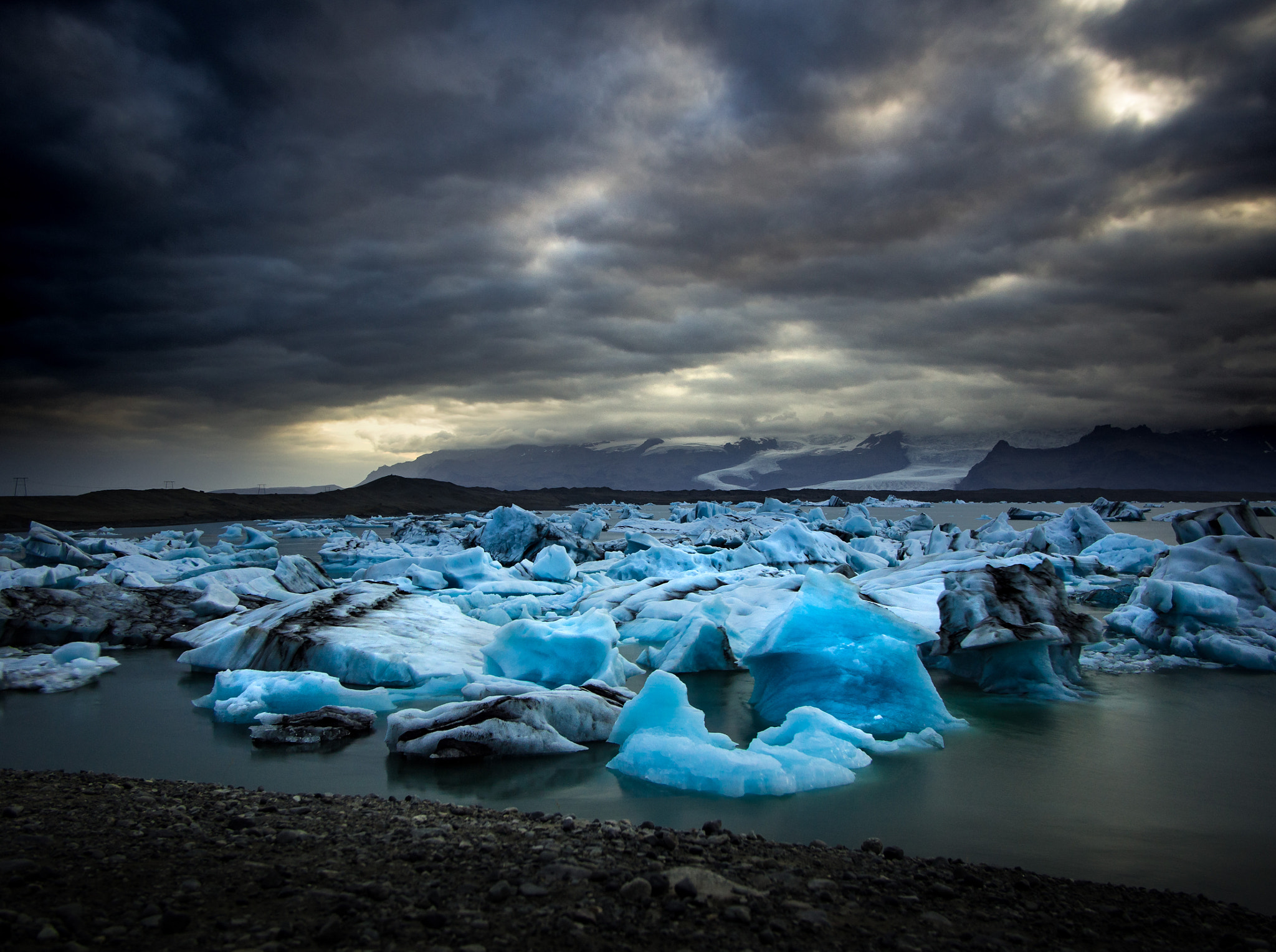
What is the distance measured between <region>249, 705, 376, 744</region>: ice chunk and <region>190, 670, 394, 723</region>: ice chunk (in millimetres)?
268

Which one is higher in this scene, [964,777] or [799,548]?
[799,548]

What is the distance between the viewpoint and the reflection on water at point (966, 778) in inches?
119

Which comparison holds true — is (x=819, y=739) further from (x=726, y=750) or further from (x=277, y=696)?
(x=277, y=696)

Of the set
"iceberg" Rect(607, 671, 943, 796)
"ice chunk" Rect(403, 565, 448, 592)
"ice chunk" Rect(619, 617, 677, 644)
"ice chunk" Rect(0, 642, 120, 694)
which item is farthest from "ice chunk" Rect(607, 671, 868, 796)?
"ice chunk" Rect(403, 565, 448, 592)

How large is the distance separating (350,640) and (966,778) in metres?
4.86

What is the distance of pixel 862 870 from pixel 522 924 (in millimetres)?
1217

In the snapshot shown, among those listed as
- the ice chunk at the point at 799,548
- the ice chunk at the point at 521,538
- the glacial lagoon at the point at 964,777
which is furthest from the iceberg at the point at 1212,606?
the ice chunk at the point at 521,538

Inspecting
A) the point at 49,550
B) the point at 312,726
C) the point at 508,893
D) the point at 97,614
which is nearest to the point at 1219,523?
the point at 312,726

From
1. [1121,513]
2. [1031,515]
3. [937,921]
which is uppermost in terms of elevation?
[937,921]

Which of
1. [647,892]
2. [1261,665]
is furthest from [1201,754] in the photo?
[647,892]

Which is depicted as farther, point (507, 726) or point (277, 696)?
point (277, 696)

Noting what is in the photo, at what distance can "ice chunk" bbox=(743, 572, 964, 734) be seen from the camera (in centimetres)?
489

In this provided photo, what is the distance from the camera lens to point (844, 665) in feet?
16.9

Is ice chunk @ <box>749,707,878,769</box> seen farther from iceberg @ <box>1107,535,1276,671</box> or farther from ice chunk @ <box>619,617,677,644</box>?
iceberg @ <box>1107,535,1276,671</box>
